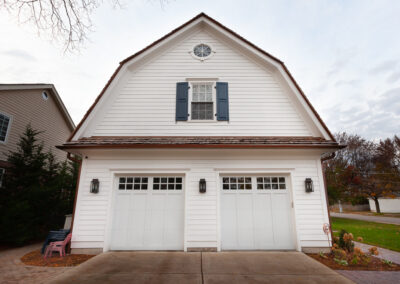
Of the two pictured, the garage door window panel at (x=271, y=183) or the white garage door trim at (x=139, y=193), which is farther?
the garage door window panel at (x=271, y=183)

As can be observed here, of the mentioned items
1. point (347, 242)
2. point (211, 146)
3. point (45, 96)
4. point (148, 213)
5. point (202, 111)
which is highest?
point (45, 96)

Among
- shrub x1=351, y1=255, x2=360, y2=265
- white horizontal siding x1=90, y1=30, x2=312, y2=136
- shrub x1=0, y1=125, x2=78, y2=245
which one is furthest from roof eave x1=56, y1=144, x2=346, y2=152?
shrub x1=0, y1=125, x2=78, y2=245

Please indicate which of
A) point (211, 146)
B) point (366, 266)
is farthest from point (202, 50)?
point (366, 266)

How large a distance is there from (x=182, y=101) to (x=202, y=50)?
2.16m

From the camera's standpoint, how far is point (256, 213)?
5.84 meters

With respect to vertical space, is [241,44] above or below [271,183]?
above

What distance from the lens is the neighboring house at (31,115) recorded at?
31.2ft

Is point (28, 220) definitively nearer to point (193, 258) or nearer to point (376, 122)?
point (193, 258)

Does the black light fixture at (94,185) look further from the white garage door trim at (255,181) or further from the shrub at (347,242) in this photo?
the shrub at (347,242)

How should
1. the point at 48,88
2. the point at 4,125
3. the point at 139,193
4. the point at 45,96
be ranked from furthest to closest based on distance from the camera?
the point at 45,96
the point at 48,88
the point at 4,125
the point at 139,193

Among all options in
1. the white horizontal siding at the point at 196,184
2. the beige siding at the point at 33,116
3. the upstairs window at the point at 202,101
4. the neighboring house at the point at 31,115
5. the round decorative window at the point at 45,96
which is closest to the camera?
the white horizontal siding at the point at 196,184

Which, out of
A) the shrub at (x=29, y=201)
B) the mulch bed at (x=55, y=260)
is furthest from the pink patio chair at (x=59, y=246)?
the shrub at (x=29, y=201)

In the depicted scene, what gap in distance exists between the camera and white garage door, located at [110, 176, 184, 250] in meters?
5.68

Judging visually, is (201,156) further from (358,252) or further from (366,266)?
(366,266)
